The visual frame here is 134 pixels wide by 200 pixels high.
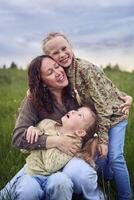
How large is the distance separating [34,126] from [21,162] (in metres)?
1.33

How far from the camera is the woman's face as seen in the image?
5.80 m

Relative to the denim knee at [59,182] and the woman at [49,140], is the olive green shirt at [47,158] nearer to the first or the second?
the woman at [49,140]

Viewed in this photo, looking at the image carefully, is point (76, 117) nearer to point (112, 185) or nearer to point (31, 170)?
point (31, 170)

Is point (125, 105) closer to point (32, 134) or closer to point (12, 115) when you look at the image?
point (32, 134)

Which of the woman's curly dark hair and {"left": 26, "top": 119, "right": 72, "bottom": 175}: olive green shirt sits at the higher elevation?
the woman's curly dark hair

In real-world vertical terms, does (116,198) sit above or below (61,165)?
below

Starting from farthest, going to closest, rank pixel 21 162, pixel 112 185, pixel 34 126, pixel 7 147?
pixel 7 147 → pixel 21 162 → pixel 112 185 → pixel 34 126

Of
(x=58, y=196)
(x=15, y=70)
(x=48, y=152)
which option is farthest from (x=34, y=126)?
(x=15, y=70)

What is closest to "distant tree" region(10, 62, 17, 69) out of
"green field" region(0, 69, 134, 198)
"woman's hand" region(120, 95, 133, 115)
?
"green field" region(0, 69, 134, 198)

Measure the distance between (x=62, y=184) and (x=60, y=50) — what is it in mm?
1134

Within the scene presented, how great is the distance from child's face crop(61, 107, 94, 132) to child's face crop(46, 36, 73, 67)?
428 millimetres

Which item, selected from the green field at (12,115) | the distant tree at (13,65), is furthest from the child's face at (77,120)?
the distant tree at (13,65)

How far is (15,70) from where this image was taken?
17.4 meters

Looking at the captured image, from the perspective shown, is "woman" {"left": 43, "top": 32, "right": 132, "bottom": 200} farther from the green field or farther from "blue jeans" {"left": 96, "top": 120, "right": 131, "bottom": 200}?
the green field
